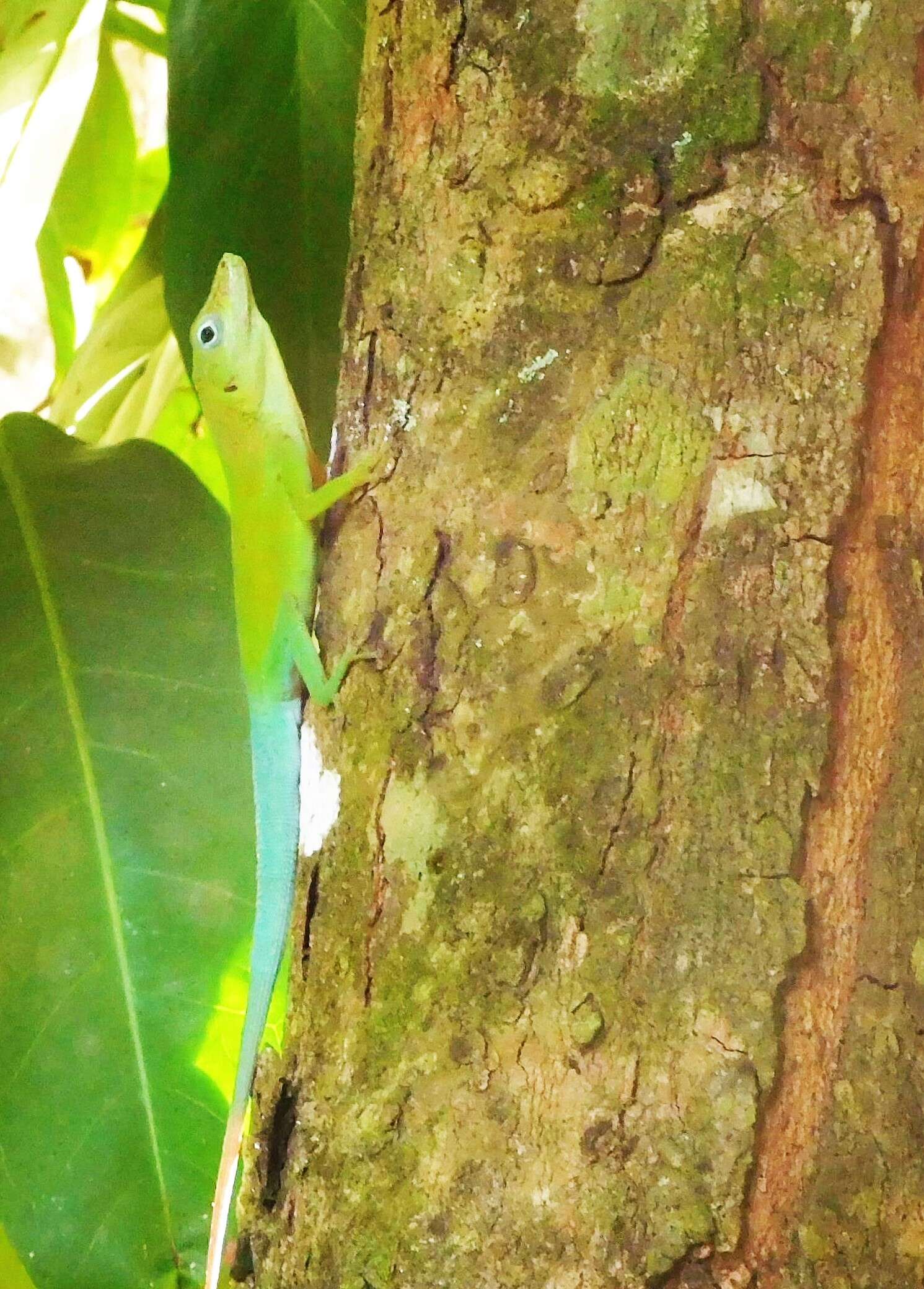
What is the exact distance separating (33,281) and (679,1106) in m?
1.98

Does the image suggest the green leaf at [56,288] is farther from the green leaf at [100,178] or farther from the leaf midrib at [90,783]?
the leaf midrib at [90,783]

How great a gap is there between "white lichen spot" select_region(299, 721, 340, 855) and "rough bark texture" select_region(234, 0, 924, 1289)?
2cm

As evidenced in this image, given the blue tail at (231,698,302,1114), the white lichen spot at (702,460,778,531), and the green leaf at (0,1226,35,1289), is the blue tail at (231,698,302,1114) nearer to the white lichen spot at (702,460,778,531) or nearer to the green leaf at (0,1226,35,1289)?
the white lichen spot at (702,460,778,531)

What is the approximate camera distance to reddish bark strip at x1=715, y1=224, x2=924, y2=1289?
66 centimetres

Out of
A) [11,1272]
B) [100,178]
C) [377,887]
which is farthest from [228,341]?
[11,1272]

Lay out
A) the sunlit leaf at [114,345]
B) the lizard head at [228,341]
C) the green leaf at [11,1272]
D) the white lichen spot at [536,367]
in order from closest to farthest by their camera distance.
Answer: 1. the white lichen spot at [536,367]
2. the lizard head at [228,341]
3. the green leaf at [11,1272]
4. the sunlit leaf at [114,345]

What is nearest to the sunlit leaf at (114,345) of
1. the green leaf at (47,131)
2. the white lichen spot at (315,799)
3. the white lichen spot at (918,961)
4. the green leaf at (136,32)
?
the green leaf at (47,131)

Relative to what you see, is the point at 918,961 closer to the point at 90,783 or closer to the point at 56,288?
the point at 90,783

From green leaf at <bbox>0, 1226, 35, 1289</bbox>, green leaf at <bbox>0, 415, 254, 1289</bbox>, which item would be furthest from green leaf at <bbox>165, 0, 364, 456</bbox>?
green leaf at <bbox>0, 1226, 35, 1289</bbox>

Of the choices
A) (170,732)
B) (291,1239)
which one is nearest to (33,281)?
(170,732)

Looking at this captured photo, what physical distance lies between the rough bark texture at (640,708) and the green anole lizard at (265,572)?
5.3 inches

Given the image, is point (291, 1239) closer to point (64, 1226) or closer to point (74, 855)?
point (64, 1226)

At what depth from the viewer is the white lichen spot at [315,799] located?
2.84 ft

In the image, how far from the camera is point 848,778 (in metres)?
0.70
